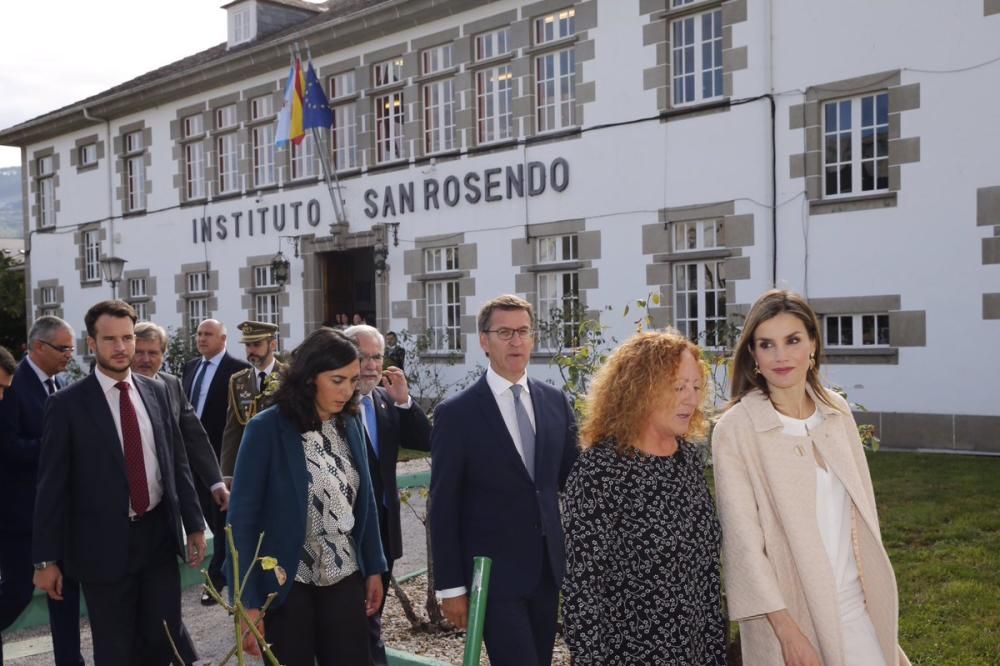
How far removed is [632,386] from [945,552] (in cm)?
462

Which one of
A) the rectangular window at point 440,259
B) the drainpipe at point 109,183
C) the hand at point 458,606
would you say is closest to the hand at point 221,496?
the hand at point 458,606

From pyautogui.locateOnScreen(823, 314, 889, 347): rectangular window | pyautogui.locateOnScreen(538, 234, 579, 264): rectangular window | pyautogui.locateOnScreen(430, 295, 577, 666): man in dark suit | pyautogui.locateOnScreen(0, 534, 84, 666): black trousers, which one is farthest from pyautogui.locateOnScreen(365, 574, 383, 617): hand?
pyautogui.locateOnScreen(538, 234, 579, 264): rectangular window

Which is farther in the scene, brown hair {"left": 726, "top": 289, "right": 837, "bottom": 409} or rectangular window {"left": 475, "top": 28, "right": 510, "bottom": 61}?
rectangular window {"left": 475, "top": 28, "right": 510, "bottom": 61}

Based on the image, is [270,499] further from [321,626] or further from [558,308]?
[558,308]

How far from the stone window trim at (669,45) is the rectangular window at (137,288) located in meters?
13.9

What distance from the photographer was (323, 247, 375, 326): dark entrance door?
63.3ft

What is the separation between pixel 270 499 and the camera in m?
3.86

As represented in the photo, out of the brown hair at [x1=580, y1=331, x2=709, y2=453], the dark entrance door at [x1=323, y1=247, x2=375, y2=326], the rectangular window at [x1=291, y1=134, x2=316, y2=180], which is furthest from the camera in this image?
the dark entrance door at [x1=323, y1=247, x2=375, y2=326]

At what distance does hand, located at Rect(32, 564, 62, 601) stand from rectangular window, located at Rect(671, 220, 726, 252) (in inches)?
413

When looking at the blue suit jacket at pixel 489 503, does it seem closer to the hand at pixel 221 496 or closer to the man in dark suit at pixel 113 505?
the man in dark suit at pixel 113 505

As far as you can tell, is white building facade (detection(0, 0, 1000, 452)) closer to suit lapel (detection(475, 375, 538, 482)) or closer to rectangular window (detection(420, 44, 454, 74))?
rectangular window (detection(420, 44, 454, 74))

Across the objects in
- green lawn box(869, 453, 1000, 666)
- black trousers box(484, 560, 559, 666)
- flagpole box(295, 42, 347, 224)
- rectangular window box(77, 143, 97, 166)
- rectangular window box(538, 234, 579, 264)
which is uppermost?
rectangular window box(77, 143, 97, 166)

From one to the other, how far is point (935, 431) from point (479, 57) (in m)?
9.01

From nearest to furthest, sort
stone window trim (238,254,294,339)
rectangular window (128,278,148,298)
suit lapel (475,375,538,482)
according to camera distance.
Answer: suit lapel (475,375,538,482), stone window trim (238,254,294,339), rectangular window (128,278,148,298)
